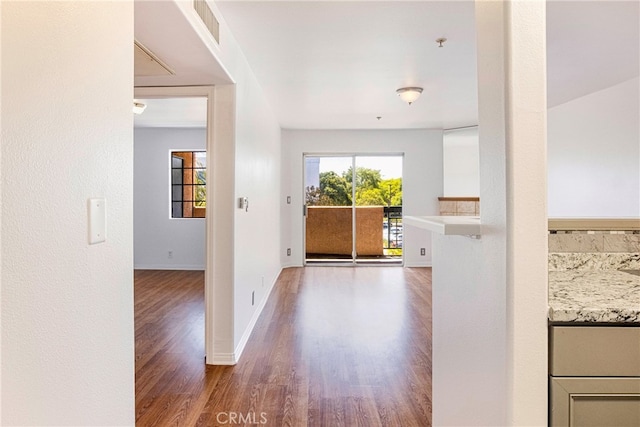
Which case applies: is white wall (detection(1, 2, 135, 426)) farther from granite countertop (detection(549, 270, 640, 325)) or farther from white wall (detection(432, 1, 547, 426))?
granite countertop (detection(549, 270, 640, 325))

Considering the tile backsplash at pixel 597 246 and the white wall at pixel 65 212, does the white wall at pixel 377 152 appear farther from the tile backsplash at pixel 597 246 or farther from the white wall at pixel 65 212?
the white wall at pixel 65 212

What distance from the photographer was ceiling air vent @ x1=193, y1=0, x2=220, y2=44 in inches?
72.8

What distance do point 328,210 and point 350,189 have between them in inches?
21.3

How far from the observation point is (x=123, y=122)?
110cm

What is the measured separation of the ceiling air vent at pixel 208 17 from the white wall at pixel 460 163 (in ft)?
15.9

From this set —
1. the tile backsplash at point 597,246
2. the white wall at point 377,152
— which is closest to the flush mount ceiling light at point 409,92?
the white wall at point 377,152

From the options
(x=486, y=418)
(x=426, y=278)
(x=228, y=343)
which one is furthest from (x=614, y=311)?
(x=426, y=278)

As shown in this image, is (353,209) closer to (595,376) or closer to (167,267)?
(167,267)

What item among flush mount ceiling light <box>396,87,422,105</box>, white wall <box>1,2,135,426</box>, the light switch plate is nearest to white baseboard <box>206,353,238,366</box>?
white wall <box>1,2,135,426</box>

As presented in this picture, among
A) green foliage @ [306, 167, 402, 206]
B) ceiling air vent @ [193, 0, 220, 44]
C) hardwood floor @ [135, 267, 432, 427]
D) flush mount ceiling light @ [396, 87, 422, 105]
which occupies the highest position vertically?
flush mount ceiling light @ [396, 87, 422, 105]

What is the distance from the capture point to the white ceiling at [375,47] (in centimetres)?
217

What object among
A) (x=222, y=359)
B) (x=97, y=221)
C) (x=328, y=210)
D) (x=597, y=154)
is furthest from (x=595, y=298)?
(x=328, y=210)

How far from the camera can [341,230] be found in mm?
6480

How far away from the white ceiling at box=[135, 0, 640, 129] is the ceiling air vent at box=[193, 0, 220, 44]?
121mm
